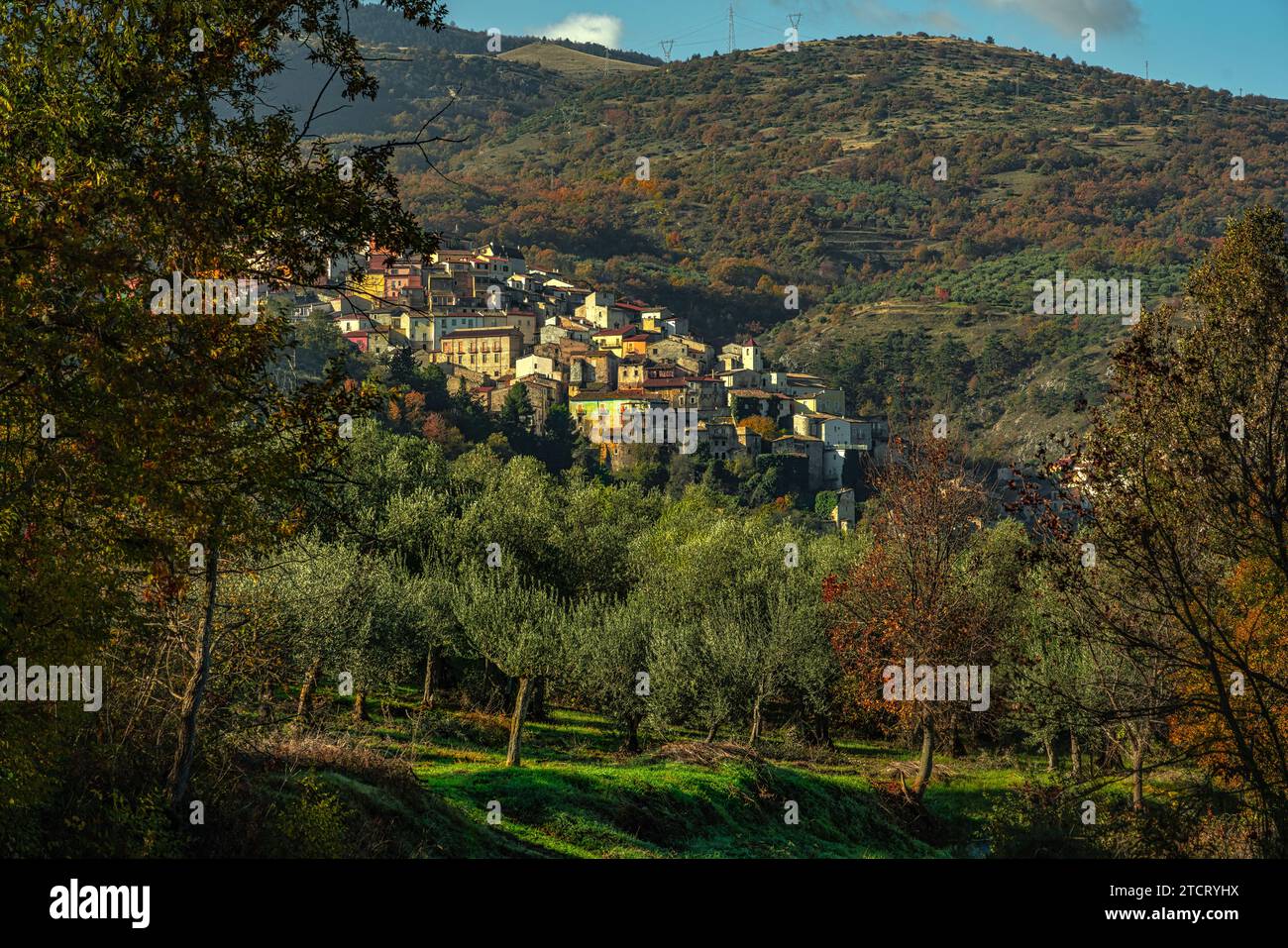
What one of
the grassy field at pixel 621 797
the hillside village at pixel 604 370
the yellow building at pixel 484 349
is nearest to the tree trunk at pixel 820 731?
the grassy field at pixel 621 797

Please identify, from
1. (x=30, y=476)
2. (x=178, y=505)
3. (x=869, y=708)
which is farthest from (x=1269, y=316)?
(x=869, y=708)

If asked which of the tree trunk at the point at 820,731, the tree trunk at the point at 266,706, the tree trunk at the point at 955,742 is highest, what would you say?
the tree trunk at the point at 266,706

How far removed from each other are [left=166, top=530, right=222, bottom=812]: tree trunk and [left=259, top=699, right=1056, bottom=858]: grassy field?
4.48 feet

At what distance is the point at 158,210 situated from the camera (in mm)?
10906

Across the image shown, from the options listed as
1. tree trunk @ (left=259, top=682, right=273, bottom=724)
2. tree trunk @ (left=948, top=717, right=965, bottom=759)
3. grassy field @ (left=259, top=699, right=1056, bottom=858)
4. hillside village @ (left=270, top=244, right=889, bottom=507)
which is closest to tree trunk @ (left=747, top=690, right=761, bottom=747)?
grassy field @ (left=259, top=699, right=1056, bottom=858)

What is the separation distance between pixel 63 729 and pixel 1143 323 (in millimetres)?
12849

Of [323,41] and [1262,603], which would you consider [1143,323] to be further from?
[323,41]

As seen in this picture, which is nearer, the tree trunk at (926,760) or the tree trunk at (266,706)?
the tree trunk at (266,706)

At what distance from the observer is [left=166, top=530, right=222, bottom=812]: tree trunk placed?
504 inches

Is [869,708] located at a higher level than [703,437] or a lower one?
lower

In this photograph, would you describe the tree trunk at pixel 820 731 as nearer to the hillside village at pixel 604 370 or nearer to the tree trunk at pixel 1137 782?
the tree trunk at pixel 1137 782

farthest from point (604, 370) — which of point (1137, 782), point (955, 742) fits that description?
point (1137, 782)

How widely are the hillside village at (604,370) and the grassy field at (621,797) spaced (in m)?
81.6

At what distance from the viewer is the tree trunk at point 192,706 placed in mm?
12812
